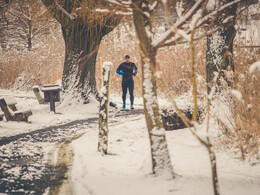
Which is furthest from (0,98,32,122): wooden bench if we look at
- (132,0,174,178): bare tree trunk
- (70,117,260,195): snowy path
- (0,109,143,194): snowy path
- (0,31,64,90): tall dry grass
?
(0,31,64,90): tall dry grass

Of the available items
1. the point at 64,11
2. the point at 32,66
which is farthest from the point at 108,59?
the point at 64,11

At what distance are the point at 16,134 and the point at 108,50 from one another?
7.77 metres

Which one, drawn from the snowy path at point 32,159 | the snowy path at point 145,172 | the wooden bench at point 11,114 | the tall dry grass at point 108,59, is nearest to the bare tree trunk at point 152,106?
the snowy path at point 145,172

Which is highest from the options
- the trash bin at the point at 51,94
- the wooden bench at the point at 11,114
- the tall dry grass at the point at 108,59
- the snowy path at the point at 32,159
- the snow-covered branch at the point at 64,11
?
the snow-covered branch at the point at 64,11

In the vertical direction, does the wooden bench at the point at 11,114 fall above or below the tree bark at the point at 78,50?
below

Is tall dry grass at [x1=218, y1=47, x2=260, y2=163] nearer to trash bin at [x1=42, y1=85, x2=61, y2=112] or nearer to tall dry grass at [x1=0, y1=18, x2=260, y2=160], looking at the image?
tall dry grass at [x1=0, y1=18, x2=260, y2=160]

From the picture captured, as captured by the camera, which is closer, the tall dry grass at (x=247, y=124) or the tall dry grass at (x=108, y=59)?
the tall dry grass at (x=247, y=124)

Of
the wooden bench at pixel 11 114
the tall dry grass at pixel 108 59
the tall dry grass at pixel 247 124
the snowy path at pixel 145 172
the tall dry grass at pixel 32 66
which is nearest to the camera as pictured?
the snowy path at pixel 145 172

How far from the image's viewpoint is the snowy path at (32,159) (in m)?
3.14

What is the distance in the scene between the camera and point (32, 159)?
4055mm

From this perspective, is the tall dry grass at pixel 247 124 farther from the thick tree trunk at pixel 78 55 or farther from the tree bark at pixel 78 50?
the thick tree trunk at pixel 78 55

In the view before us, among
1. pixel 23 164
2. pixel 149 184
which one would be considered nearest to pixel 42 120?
pixel 23 164

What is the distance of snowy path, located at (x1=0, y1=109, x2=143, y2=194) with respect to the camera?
10.3ft

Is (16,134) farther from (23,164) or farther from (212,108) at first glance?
(212,108)
